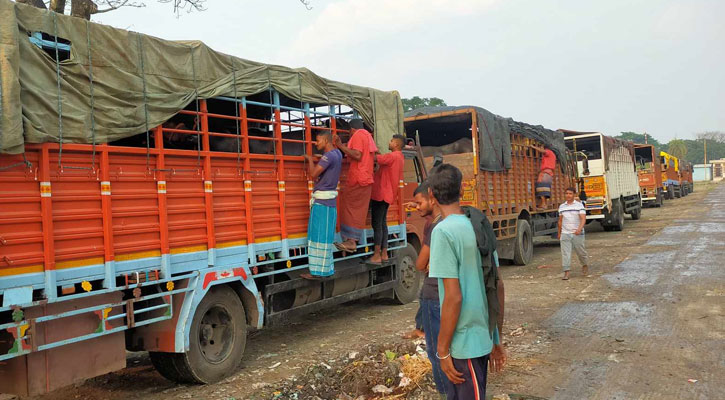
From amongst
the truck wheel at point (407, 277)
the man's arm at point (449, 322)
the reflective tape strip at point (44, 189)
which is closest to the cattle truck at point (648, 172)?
the truck wheel at point (407, 277)

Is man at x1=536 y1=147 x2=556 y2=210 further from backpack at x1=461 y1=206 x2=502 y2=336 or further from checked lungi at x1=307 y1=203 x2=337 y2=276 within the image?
backpack at x1=461 y1=206 x2=502 y2=336

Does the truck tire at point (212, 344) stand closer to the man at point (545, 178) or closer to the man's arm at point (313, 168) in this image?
the man's arm at point (313, 168)

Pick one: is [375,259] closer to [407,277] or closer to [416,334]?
[407,277]

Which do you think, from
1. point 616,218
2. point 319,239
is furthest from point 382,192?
point 616,218

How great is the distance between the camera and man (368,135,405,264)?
7051 mm

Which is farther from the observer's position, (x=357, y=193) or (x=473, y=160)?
(x=473, y=160)

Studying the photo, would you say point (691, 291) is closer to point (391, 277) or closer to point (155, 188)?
point (391, 277)

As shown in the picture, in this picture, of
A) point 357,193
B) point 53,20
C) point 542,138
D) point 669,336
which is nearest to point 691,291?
point 669,336

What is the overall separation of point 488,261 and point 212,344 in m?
3.21

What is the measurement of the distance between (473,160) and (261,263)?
229 inches

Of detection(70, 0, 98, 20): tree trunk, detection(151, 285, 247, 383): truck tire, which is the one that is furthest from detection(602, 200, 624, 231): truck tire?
detection(70, 0, 98, 20): tree trunk

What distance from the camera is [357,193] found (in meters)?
6.61

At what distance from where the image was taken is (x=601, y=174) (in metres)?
16.8

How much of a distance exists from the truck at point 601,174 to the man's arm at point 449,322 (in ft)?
50.5
